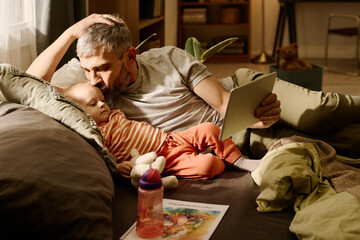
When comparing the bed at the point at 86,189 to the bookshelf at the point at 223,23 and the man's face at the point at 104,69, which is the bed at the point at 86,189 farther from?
the bookshelf at the point at 223,23

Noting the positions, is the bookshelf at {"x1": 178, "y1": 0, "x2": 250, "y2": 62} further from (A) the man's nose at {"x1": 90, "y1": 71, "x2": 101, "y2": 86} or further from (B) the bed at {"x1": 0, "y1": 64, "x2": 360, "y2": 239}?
(B) the bed at {"x1": 0, "y1": 64, "x2": 360, "y2": 239}

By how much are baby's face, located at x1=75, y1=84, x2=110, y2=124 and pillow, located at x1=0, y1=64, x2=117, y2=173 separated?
0.15 metres

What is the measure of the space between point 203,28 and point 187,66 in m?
4.10

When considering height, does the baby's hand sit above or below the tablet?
below

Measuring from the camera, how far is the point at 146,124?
1.91 meters

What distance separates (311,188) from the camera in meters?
1.52

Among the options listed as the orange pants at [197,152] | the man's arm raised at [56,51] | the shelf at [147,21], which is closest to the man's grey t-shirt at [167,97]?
the orange pants at [197,152]

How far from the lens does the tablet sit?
60.8 inches

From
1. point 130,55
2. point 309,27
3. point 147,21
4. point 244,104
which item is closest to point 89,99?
point 130,55

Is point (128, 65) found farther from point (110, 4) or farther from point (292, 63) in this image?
point (292, 63)

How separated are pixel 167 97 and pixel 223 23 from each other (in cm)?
392

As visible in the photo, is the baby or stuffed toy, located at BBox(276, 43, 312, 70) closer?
the baby

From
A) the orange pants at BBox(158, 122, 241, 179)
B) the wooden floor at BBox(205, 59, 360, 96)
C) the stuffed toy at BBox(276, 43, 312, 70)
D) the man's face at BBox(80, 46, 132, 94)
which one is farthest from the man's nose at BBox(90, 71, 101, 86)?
the wooden floor at BBox(205, 59, 360, 96)

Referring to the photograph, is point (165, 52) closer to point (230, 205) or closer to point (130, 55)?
point (130, 55)
